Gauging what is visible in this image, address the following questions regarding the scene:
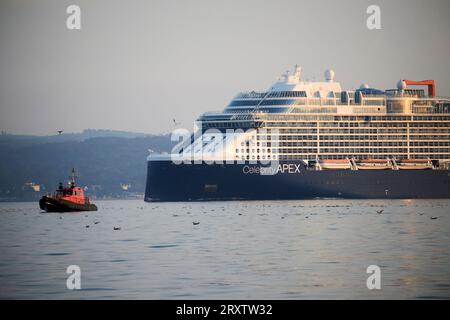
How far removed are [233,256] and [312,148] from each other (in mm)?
71580

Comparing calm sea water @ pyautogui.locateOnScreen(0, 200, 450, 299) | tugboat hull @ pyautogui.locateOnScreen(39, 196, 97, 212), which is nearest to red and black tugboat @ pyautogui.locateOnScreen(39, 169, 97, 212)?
tugboat hull @ pyautogui.locateOnScreen(39, 196, 97, 212)

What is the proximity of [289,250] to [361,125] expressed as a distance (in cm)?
7208

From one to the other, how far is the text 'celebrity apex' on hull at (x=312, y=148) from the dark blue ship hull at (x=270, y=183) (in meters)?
0.10

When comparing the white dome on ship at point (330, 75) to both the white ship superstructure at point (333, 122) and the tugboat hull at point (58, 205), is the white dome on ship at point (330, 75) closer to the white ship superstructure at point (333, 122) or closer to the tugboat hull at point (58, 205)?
the white ship superstructure at point (333, 122)

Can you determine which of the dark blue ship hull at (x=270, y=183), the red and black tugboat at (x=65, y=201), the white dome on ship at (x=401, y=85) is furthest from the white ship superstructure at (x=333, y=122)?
the red and black tugboat at (x=65, y=201)

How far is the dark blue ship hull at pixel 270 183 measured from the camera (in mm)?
128625

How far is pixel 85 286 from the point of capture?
173 feet

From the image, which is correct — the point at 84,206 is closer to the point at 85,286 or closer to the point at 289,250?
the point at 289,250

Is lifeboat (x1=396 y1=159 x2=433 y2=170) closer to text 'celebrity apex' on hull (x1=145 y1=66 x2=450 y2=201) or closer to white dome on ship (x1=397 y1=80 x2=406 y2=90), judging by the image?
text 'celebrity apex' on hull (x1=145 y1=66 x2=450 y2=201)

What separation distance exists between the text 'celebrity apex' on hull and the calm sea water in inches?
978

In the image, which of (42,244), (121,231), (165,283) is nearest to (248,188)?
(121,231)

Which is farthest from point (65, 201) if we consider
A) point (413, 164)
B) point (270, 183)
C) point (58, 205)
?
point (413, 164)

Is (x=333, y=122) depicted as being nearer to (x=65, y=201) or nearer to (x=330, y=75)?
(x=330, y=75)

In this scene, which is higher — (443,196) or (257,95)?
(257,95)
